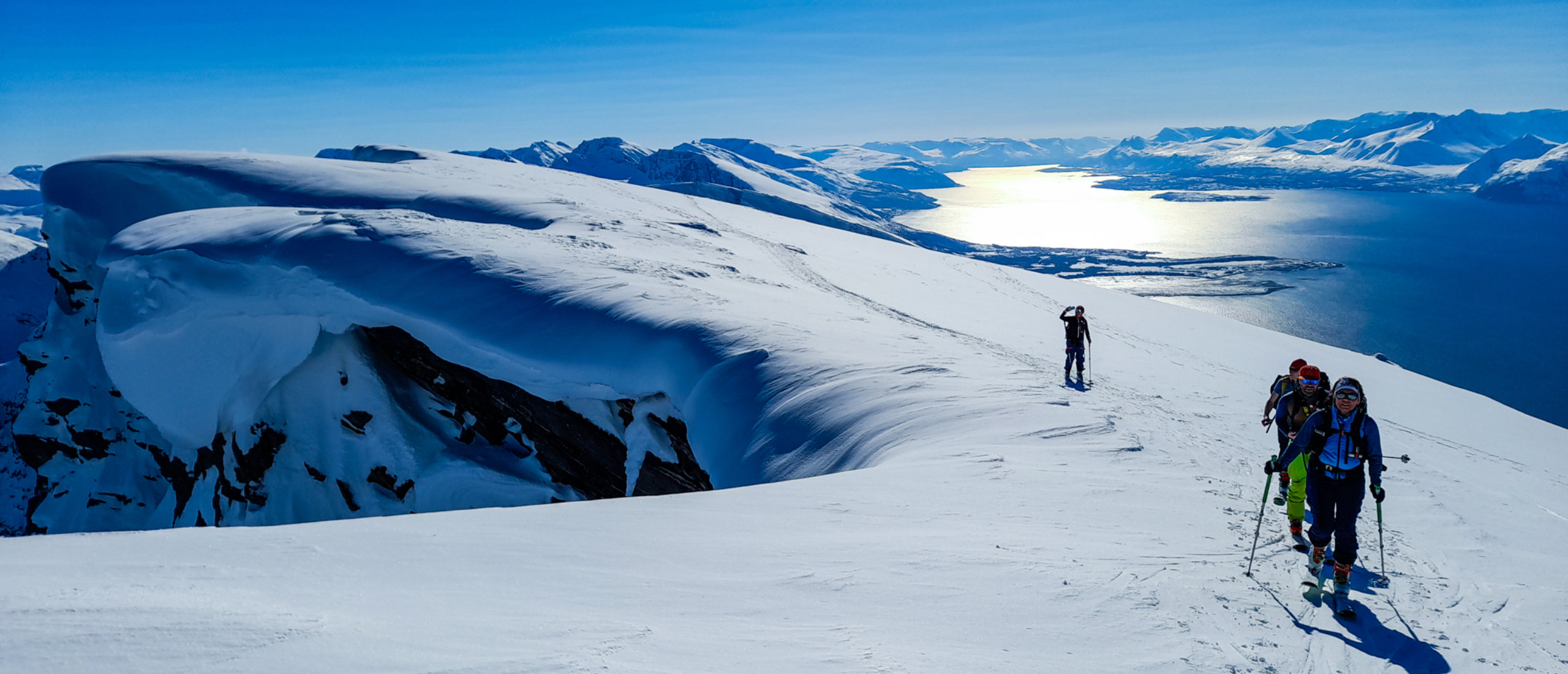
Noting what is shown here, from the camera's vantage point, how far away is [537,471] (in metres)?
16.4

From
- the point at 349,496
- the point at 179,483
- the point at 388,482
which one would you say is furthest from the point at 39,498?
the point at 388,482

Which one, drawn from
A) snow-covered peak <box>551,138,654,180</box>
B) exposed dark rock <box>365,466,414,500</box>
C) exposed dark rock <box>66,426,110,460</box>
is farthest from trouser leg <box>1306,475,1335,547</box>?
snow-covered peak <box>551,138,654,180</box>

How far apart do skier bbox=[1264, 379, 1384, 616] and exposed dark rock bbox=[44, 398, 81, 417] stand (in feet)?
121

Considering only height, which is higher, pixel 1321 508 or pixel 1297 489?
pixel 1321 508

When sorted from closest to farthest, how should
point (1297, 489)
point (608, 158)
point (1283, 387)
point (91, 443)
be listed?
point (1297, 489)
point (1283, 387)
point (91, 443)
point (608, 158)

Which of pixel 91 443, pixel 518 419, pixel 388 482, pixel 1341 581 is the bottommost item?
pixel 91 443

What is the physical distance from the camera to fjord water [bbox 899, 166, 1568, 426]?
53156mm

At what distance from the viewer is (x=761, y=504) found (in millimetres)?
7160

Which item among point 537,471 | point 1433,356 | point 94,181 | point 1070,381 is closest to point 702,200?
point 94,181

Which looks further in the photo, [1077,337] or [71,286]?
[71,286]

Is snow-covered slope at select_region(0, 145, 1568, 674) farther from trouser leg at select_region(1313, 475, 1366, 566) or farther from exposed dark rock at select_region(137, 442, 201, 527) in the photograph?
exposed dark rock at select_region(137, 442, 201, 527)

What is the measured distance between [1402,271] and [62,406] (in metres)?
113

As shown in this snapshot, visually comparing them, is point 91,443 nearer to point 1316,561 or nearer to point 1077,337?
point 1077,337

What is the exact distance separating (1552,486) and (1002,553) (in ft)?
35.1
